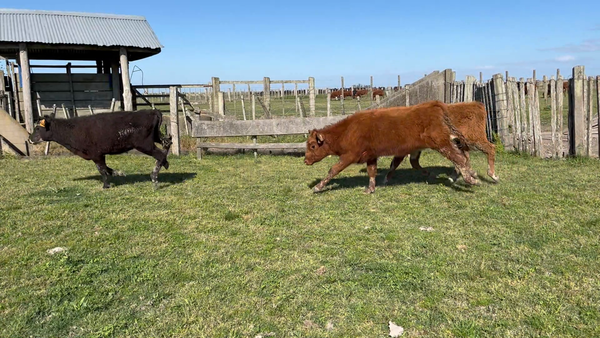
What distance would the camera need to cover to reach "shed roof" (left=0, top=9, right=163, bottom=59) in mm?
14570

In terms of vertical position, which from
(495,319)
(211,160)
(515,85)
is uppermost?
(515,85)

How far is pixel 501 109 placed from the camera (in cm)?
1130

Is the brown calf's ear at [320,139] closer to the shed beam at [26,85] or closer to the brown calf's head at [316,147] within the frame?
the brown calf's head at [316,147]

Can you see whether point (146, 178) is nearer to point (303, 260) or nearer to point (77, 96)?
point (303, 260)

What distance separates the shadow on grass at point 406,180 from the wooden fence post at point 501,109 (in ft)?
8.73

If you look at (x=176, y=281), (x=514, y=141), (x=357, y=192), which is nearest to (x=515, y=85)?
(x=514, y=141)

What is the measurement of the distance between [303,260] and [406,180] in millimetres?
4687

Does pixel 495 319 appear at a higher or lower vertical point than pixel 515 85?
lower

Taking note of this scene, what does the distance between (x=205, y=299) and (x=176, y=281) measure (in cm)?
55

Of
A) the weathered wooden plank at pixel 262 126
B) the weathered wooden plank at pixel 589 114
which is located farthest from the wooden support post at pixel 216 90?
the weathered wooden plank at pixel 589 114

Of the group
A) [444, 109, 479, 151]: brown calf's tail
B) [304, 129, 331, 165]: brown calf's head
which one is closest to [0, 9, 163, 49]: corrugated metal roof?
[304, 129, 331, 165]: brown calf's head

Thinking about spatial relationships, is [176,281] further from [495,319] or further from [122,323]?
[495,319]

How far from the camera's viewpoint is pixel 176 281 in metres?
4.27

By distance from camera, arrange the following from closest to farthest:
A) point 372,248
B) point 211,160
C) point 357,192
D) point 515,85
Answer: point 372,248
point 357,192
point 515,85
point 211,160
